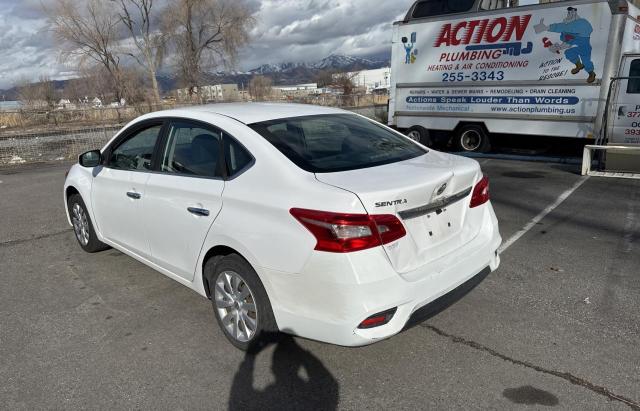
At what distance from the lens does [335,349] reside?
310cm

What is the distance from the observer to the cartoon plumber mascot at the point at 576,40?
8633 millimetres

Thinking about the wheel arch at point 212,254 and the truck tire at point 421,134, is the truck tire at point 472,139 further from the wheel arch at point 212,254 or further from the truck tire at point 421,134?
the wheel arch at point 212,254

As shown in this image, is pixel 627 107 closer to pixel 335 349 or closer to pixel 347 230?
pixel 335 349

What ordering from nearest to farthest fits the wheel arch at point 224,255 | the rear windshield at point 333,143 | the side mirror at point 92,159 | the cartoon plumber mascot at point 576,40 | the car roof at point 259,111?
the wheel arch at point 224,255 < the rear windshield at point 333,143 < the car roof at point 259,111 < the side mirror at point 92,159 < the cartoon plumber mascot at point 576,40

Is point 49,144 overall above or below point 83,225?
above

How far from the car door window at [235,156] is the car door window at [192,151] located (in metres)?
0.09

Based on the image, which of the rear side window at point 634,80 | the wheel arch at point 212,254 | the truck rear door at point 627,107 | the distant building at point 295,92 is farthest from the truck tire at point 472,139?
the distant building at point 295,92

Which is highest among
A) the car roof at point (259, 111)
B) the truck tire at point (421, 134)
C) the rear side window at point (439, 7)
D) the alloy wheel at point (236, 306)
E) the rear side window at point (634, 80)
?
the rear side window at point (439, 7)

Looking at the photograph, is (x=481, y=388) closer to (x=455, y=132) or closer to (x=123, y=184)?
(x=123, y=184)

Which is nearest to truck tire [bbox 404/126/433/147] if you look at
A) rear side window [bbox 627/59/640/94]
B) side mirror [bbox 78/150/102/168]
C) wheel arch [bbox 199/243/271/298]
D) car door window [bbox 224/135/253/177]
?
rear side window [bbox 627/59/640/94]

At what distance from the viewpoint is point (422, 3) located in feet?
36.5

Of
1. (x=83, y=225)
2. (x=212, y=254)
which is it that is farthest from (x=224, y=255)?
(x=83, y=225)

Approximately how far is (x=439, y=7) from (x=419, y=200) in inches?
377

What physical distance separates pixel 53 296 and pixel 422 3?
10.3 metres
